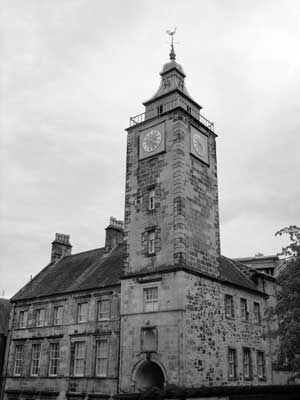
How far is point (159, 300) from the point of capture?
25.7 meters

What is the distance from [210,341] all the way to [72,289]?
439 inches

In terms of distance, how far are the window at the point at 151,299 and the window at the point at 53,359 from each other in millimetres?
9197

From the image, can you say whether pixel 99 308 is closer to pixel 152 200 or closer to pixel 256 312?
pixel 152 200

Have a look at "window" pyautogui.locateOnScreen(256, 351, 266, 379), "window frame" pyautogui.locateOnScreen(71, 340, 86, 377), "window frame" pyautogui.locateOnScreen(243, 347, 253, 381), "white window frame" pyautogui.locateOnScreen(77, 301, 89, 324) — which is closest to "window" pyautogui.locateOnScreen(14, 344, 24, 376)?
"window frame" pyautogui.locateOnScreen(71, 340, 86, 377)

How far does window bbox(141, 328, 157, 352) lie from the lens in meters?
25.2

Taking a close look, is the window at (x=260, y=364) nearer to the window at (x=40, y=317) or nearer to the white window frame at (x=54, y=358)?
the white window frame at (x=54, y=358)

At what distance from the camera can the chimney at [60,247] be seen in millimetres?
41338

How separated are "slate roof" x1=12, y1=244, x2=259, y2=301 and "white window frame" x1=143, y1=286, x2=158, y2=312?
3.55m

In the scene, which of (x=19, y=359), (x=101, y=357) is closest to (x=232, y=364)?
(x=101, y=357)

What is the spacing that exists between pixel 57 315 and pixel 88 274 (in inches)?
141

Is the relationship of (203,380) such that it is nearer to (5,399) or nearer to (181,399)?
(181,399)

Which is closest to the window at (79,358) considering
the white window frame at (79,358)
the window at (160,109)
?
the white window frame at (79,358)

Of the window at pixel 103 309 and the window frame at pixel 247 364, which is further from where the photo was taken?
the window at pixel 103 309

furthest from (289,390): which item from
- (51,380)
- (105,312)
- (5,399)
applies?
(5,399)
